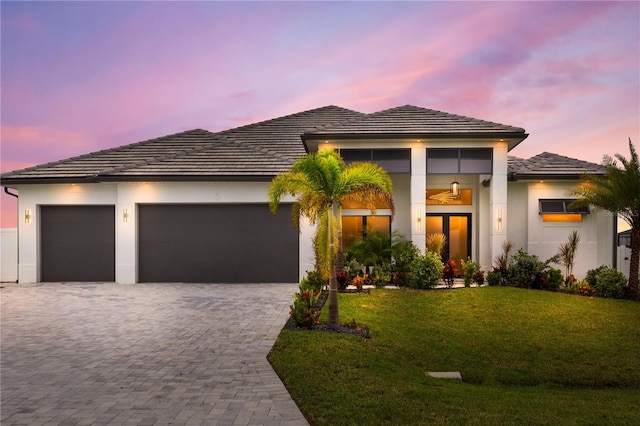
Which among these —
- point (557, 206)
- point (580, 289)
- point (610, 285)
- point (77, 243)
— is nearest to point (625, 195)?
point (557, 206)

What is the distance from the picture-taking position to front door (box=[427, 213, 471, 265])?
55.1 ft

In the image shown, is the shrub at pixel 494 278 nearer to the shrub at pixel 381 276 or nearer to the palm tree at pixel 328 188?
the shrub at pixel 381 276

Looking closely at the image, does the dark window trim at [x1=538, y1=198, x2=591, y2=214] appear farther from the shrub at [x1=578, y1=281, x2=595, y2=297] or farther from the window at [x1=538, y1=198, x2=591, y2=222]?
the shrub at [x1=578, y1=281, x2=595, y2=297]

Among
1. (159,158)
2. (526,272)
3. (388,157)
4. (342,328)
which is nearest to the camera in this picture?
(342,328)

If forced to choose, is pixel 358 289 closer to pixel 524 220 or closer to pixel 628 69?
pixel 524 220

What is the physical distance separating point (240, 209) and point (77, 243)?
647cm

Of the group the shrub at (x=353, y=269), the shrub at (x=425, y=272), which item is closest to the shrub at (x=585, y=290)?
the shrub at (x=425, y=272)

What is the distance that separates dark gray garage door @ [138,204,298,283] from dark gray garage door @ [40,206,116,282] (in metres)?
1.39

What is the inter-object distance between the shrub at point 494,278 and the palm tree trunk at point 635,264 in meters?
3.82

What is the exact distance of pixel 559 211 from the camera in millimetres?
15562

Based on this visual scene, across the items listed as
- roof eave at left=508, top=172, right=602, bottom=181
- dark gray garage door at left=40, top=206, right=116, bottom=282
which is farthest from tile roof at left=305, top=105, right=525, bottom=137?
dark gray garage door at left=40, top=206, right=116, bottom=282

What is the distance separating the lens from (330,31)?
624 inches

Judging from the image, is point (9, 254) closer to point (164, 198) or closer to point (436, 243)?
point (164, 198)

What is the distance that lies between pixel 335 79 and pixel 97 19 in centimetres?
1006
